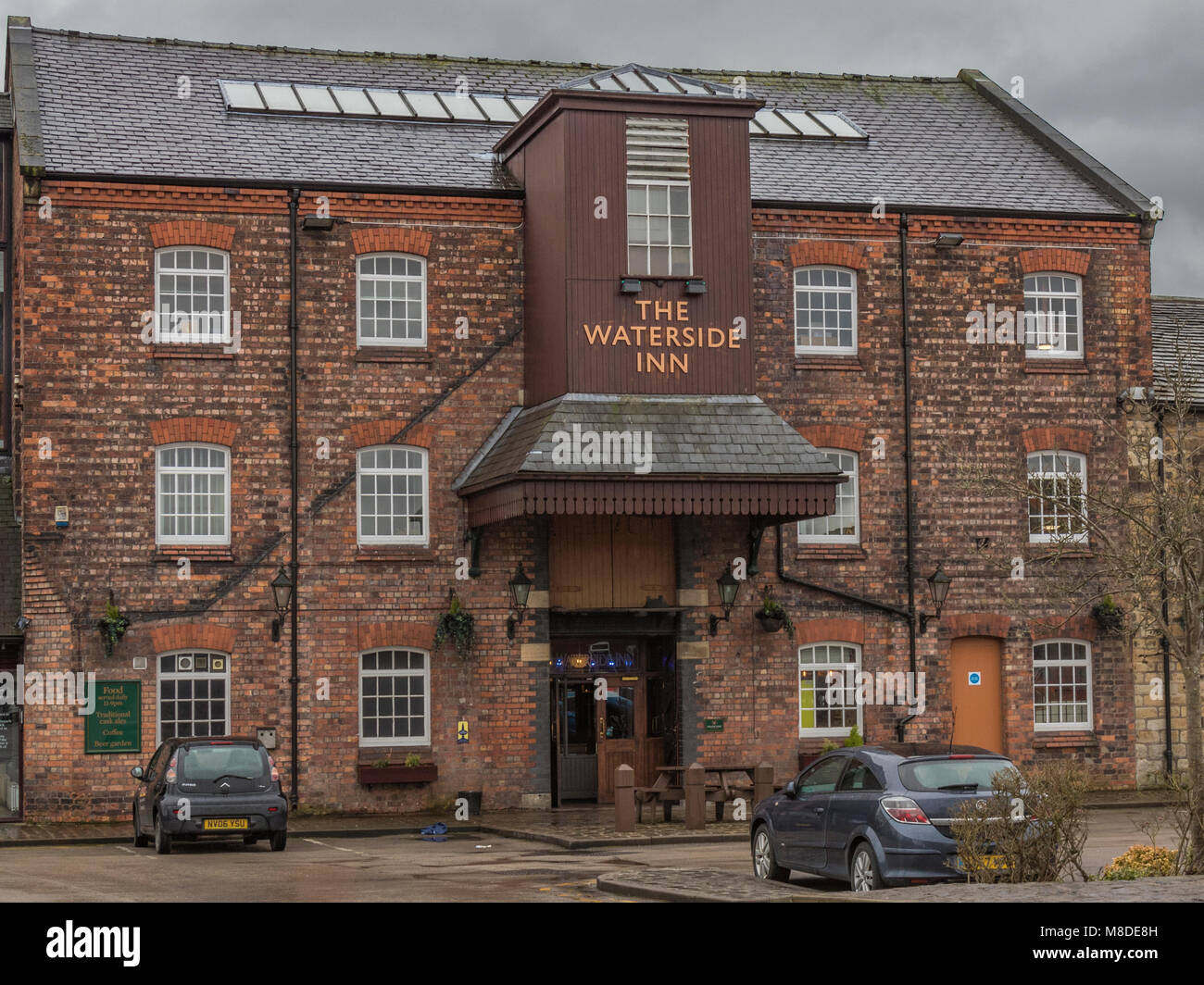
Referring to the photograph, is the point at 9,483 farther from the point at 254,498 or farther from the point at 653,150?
the point at 653,150

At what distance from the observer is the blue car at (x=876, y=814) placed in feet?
49.0

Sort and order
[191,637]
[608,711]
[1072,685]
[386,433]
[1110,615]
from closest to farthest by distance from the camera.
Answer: [191,637] < [386,433] < [608,711] < [1110,615] < [1072,685]

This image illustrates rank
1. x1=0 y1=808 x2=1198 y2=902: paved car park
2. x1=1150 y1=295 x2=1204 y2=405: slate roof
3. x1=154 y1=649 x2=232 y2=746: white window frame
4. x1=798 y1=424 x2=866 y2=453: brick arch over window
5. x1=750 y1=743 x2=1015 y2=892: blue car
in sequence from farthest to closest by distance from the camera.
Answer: x1=1150 y1=295 x2=1204 y2=405: slate roof, x1=798 y1=424 x2=866 y2=453: brick arch over window, x1=154 y1=649 x2=232 y2=746: white window frame, x1=0 y1=808 x2=1198 y2=902: paved car park, x1=750 y1=743 x2=1015 y2=892: blue car

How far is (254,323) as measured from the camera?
2662 centimetres

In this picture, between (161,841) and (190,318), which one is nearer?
(161,841)

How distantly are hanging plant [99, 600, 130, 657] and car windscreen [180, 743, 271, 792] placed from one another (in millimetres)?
4413

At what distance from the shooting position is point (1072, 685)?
29297 mm

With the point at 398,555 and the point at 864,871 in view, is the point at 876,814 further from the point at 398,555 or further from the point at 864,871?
the point at 398,555

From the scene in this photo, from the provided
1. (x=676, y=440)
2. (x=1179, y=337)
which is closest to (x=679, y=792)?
(x=676, y=440)

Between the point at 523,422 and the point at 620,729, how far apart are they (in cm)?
537

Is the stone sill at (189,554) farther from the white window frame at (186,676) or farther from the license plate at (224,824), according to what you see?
the license plate at (224,824)

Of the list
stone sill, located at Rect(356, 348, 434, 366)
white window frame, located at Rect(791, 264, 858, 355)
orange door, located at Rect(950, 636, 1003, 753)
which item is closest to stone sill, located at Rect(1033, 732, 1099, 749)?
orange door, located at Rect(950, 636, 1003, 753)

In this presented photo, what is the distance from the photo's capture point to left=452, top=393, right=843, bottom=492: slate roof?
24906 mm

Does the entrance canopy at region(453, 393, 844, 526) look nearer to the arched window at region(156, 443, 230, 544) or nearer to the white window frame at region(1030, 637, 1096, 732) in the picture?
the arched window at region(156, 443, 230, 544)
